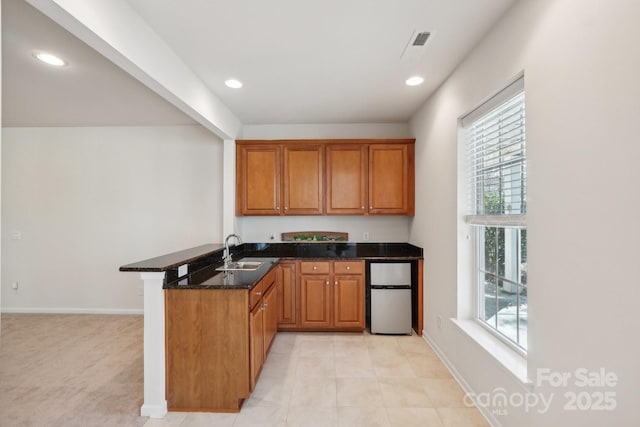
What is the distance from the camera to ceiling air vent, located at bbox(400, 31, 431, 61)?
199cm

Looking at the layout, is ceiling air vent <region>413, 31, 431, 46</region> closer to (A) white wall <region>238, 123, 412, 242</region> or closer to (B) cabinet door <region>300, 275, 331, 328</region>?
(A) white wall <region>238, 123, 412, 242</region>

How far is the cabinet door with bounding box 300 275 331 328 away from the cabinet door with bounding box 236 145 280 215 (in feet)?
3.21

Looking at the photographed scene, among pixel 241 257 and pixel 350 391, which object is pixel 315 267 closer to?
pixel 241 257

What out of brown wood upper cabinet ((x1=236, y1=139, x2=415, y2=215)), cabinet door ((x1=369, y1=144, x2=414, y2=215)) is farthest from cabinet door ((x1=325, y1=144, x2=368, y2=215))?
cabinet door ((x1=369, y1=144, x2=414, y2=215))

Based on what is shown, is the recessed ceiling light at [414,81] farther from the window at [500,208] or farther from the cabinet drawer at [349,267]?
the cabinet drawer at [349,267]

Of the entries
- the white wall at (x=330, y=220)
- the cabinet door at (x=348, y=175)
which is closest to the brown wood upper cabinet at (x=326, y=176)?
the cabinet door at (x=348, y=175)

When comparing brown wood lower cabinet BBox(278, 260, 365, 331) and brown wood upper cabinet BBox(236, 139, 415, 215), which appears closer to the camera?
brown wood lower cabinet BBox(278, 260, 365, 331)

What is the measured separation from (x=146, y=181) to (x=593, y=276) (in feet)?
15.0

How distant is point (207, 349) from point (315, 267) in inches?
62.0

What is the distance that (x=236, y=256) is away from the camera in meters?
3.63

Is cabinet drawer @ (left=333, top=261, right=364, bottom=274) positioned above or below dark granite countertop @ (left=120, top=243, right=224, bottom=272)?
below

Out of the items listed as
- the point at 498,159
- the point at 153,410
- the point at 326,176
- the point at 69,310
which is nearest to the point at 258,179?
the point at 326,176

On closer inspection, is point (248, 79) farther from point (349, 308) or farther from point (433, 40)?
point (349, 308)

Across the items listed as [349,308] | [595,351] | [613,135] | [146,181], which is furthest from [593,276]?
[146,181]
